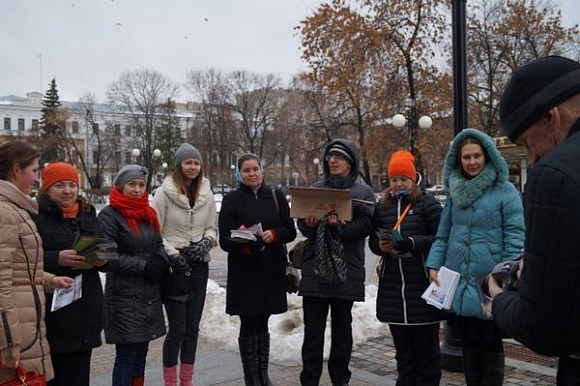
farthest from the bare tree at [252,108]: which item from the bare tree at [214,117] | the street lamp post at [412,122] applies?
the street lamp post at [412,122]

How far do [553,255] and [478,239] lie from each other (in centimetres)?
243

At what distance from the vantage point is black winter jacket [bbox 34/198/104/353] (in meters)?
3.65

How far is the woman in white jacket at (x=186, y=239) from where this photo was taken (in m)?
4.89

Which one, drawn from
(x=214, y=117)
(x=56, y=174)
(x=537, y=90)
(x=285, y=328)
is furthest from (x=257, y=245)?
(x=214, y=117)

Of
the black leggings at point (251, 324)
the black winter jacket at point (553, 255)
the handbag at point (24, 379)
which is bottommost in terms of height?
the black leggings at point (251, 324)

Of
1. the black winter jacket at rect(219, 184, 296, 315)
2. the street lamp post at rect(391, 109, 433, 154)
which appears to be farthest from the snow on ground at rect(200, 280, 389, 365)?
the street lamp post at rect(391, 109, 433, 154)

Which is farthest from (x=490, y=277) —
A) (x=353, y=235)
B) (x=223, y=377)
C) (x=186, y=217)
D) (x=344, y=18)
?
(x=344, y=18)

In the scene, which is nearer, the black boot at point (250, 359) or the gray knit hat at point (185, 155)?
the black boot at point (250, 359)

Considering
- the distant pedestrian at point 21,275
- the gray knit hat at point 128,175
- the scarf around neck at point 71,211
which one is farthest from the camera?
the gray knit hat at point 128,175

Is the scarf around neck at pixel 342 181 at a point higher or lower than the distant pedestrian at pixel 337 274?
higher

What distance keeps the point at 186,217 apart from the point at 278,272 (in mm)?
992

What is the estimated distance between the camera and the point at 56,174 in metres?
3.91

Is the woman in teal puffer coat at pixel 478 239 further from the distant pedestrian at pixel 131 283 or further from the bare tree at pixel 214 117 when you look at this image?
the bare tree at pixel 214 117

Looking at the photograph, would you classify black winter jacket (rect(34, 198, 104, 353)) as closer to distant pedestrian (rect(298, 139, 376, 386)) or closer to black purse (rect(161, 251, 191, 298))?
black purse (rect(161, 251, 191, 298))
